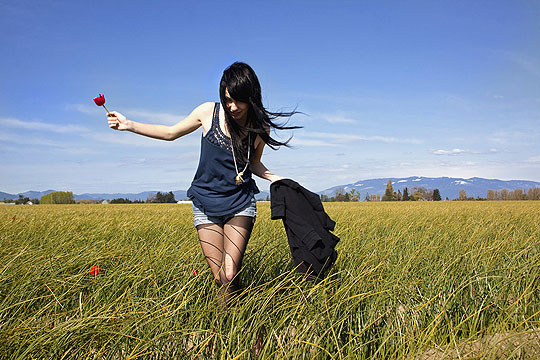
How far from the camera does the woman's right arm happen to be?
7.57ft

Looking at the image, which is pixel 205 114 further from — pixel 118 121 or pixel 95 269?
pixel 95 269

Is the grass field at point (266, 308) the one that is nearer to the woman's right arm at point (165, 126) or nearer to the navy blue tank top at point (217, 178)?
the navy blue tank top at point (217, 178)

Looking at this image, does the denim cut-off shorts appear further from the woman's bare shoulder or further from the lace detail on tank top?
the woman's bare shoulder

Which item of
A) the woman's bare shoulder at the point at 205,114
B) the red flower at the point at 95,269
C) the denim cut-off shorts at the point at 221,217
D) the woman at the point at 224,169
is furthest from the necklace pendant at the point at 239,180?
the red flower at the point at 95,269

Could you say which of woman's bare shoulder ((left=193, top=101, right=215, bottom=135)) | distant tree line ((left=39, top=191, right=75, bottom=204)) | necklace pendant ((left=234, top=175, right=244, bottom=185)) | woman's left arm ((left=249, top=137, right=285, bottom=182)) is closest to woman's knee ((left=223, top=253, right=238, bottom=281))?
necklace pendant ((left=234, top=175, right=244, bottom=185))

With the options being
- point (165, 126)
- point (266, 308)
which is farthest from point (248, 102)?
point (266, 308)

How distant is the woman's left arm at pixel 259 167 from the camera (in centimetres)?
263

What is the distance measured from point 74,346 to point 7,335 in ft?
0.99

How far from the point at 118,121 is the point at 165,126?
280 mm

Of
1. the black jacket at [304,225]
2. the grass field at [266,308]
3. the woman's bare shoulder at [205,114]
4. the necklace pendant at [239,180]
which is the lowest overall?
the grass field at [266,308]

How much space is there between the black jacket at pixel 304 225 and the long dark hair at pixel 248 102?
33cm

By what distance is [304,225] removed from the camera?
2.41 metres

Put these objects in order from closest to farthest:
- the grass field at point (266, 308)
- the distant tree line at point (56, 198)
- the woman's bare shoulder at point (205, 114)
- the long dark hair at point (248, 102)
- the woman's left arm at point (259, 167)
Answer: the grass field at point (266, 308)
the long dark hair at point (248, 102)
the woman's bare shoulder at point (205, 114)
the woman's left arm at point (259, 167)
the distant tree line at point (56, 198)

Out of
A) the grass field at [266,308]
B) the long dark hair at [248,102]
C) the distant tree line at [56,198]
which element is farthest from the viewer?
the distant tree line at [56,198]
